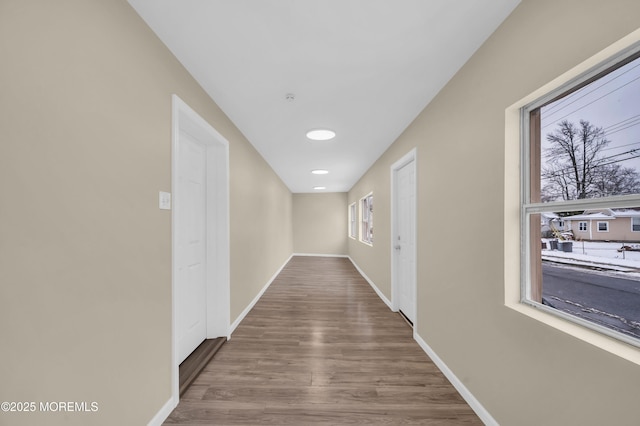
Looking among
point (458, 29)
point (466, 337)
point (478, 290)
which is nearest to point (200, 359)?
point (466, 337)

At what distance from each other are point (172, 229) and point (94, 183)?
2.09 feet

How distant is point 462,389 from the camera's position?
1.81 m

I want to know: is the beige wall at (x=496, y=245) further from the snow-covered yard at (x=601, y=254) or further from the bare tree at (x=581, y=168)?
the snow-covered yard at (x=601, y=254)

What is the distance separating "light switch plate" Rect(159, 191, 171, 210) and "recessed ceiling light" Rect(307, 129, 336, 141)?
6.49 feet

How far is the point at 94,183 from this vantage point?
44.3 inches

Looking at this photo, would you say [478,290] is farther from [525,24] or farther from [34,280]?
[34,280]

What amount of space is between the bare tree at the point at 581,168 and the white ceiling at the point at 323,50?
0.80m

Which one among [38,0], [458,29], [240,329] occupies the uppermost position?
[458,29]

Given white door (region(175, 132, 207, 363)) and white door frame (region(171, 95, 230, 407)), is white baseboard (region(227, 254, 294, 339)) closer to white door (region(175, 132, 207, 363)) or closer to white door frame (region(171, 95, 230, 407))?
white door frame (region(171, 95, 230, 407))

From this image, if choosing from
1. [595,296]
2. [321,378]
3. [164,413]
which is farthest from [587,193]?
[164,413]

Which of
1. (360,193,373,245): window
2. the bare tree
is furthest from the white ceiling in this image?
(360,193,373,245): window

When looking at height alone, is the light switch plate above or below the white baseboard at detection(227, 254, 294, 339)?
above

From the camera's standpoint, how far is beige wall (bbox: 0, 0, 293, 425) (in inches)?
33.0

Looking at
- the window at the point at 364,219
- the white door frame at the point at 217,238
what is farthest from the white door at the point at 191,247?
the window at the point at 364,219
